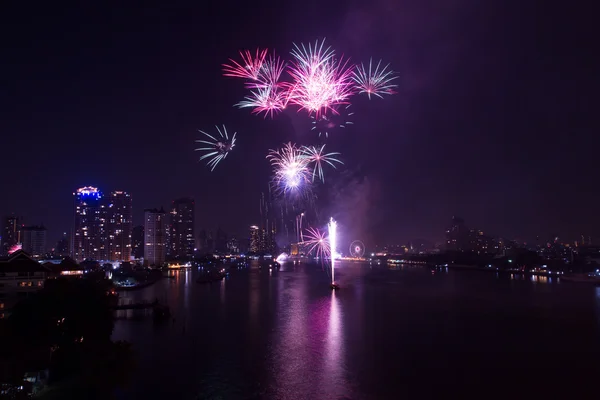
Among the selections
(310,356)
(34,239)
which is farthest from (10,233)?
(310,356)

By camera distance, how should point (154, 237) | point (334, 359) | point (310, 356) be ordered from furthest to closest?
point (154, 237) → point (310, 356) → point (334, 359)

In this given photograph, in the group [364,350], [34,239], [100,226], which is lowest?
[364,350]

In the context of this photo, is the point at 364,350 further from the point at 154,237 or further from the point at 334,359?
the point at 154,237

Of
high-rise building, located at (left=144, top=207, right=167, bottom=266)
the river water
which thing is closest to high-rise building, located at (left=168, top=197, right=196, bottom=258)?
high-rise building, located at (left=144, top=207, right=167, bottom=266)

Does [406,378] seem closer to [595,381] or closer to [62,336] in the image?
[595,381]

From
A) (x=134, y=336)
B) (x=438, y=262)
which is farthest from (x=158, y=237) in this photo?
(x=134, y=336)

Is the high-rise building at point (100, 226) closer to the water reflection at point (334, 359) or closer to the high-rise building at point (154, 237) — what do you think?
the high-rise building at point (154, 237)

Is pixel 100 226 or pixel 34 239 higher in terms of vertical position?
pixel 100 226
